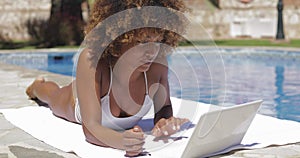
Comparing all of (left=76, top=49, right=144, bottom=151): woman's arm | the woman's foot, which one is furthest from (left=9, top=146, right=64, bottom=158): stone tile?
the woman's foot

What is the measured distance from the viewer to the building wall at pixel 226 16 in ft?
59.4

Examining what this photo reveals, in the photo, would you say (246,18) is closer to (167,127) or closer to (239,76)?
(239,76)

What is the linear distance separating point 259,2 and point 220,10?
147 cm

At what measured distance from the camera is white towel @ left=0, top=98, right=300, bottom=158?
11.0 feet

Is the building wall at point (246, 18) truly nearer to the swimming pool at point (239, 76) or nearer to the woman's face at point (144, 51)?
the swimming pool at point (239, 76)

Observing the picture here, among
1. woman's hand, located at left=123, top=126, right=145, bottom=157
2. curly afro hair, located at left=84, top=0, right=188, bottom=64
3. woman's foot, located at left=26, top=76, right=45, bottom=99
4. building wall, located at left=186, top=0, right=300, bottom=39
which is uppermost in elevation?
curly afro hair, located at left=84, top=0, right=188, bottom=64

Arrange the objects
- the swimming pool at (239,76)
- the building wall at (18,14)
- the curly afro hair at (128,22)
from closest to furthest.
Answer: the curly afro hair at (128,22), the swimming pool at (239,76), the building wall at (18,14)

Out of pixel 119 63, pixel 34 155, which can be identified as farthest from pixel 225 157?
pixel 34 155

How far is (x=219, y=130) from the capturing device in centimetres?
313

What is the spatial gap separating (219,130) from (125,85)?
33.9 inches

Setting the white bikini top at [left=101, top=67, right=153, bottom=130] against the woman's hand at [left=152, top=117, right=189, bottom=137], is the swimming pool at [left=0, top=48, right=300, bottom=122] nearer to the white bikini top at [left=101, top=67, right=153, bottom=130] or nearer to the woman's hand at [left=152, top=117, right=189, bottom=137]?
the white bikini top at [left=101, top=67, right=153, bottom=130]

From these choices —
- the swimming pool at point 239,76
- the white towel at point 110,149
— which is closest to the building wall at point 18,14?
the swimming pool at point 239,76

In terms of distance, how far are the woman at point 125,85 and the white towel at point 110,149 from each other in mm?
101

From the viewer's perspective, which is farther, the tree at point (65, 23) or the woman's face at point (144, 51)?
the tree at point (65, 23)
